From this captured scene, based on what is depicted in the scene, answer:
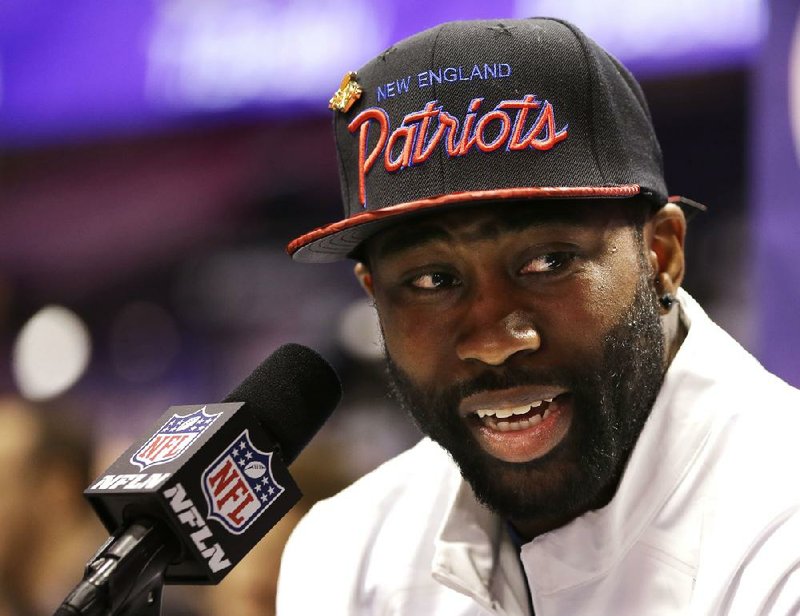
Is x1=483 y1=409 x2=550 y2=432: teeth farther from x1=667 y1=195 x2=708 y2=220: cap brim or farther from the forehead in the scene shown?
x1=667 y1=195 x2=708 y2=220: cap brim

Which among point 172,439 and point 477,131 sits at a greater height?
point 477,131

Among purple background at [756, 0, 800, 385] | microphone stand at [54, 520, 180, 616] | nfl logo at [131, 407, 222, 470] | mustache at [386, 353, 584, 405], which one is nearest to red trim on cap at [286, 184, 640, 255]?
mustache at [386, 353, 584, 405]

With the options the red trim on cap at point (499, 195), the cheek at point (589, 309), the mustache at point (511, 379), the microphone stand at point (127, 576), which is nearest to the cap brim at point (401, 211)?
the red trim on cap at point (499, 195)

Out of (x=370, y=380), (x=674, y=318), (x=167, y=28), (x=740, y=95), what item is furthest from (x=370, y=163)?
(x=167, y=28)

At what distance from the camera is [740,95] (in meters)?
2.42

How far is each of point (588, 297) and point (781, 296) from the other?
0.85 metres

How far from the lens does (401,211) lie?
1.31m

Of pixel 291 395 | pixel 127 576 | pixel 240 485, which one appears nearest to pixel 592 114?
pixel 291 395

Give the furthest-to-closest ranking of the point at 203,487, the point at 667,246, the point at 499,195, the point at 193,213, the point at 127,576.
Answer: the point at 193,213 → the point at 667,246 → the point at 499,195 → the point at 203,487 → the point at 127,576

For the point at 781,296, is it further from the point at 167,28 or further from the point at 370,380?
the point at 167,28

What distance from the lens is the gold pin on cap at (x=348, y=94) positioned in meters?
1.45

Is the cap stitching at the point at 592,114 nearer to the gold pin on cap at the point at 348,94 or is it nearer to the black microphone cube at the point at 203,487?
the gold pin on cap at the point at 348,94

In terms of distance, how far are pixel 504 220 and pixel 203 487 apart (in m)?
0.49

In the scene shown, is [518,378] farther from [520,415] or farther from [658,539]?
[658,539]
